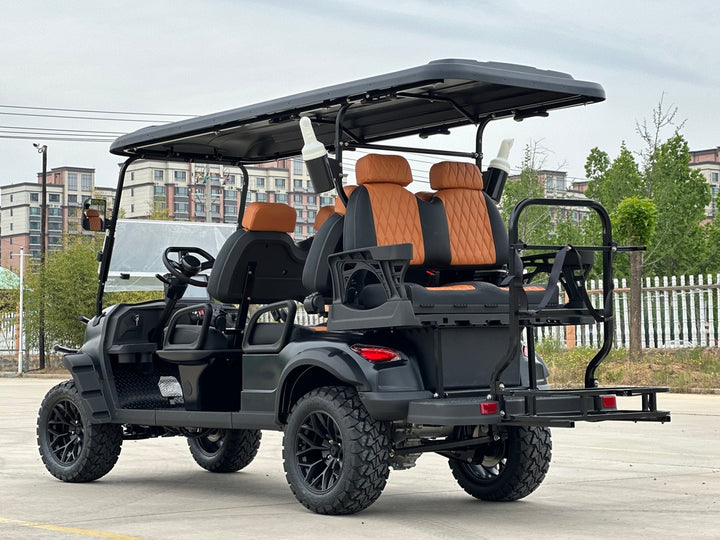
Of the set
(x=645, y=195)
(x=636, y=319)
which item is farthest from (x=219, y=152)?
(x=645, y=195)

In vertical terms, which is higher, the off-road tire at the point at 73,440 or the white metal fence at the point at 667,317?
the white metal fence at the point at 667,317

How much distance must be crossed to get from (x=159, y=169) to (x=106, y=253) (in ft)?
5.46

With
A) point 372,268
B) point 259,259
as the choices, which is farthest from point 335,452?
point 259,259

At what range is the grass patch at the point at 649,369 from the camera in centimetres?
2048

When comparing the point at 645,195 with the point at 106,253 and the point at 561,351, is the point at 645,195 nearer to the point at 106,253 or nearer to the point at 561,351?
the point at 561,351

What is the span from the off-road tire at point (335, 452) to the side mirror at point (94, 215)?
103 inches

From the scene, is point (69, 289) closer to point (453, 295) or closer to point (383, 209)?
point (383, 209)

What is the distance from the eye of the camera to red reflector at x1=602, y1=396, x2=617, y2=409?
24.0ft

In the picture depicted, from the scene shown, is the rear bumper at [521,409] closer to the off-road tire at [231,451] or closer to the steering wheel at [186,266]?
the steering wheel at [186,266]

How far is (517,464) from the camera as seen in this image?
8.25 metres

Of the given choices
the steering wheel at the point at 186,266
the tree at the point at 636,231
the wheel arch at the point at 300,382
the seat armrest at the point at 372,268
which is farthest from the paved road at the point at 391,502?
the tree at the point at 636,231

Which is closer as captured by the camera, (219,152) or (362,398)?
(362,398)

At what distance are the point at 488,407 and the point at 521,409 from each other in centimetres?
20

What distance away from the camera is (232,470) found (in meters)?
10.3
